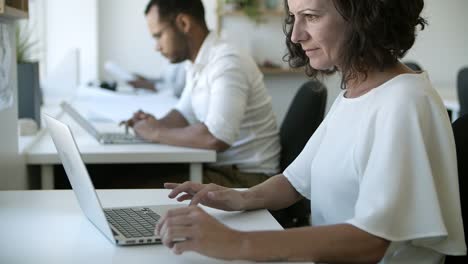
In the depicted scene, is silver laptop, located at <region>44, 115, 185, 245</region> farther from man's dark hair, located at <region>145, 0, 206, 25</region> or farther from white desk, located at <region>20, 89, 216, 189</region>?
man's dark hair, located at <region>145, 0, 206, 25</region>

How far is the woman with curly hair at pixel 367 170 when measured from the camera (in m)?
1.04

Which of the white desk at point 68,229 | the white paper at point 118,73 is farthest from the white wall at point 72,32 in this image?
the white desk at point 68,229

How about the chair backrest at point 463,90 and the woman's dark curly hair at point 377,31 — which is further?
the chair backrest at point 463,90

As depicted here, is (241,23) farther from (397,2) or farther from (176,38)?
(397,2)

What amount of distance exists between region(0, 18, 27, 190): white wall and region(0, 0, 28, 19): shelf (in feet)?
0.09

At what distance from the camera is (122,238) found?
1.16 meters

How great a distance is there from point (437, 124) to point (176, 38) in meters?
1.54

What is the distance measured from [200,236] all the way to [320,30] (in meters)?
0.45

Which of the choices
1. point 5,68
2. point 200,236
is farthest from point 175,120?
point 200,236

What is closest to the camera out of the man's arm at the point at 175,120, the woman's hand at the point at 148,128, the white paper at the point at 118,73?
the woman's hand at the point at 148,128

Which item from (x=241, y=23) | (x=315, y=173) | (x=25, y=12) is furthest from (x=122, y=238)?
(x=241, y=23)

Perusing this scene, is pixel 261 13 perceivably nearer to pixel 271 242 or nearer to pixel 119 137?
pixel 119 137

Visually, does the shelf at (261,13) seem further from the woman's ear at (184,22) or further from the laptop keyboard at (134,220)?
the laptop keyboard at (134,220)

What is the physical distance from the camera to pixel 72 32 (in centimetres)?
502
